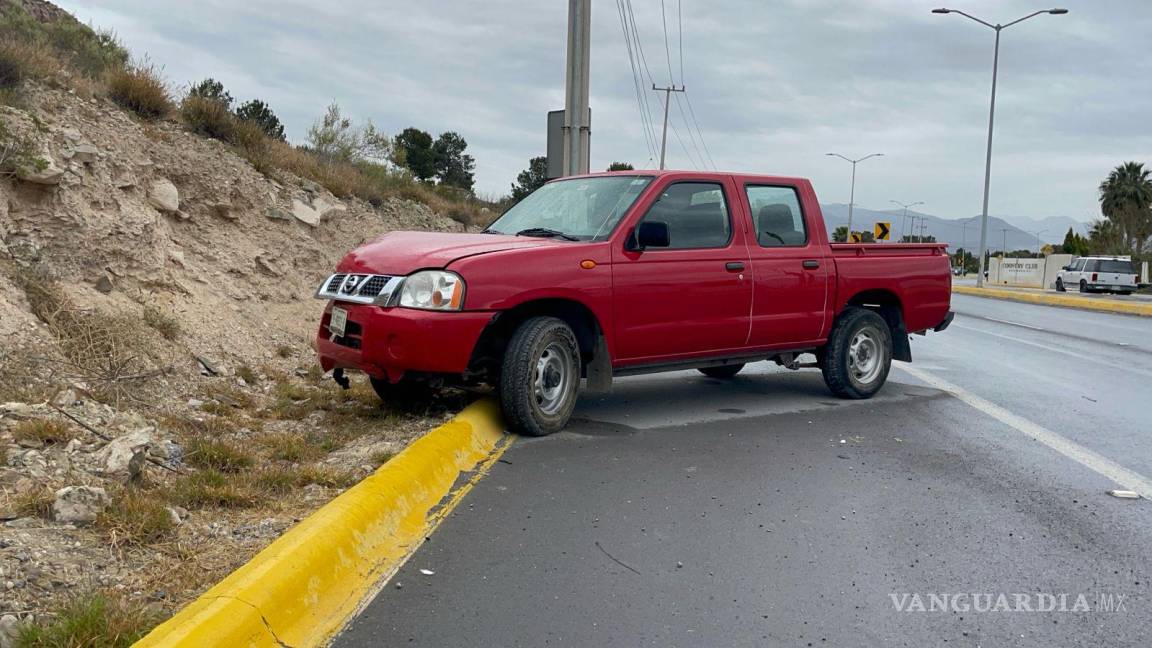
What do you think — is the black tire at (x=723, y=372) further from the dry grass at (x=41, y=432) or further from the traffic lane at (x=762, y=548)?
the dry grass at (x=41, y=432)

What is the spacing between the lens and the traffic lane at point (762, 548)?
3600 mm

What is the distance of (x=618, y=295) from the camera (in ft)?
22.5

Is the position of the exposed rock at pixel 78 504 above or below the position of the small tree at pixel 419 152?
below

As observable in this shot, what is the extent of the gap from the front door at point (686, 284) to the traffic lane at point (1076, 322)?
34.1 feet

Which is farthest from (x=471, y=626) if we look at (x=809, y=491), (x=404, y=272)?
(x=404, y=272)

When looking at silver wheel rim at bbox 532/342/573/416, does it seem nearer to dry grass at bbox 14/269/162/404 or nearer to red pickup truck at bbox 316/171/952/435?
red pickup truck at bbox 316/171/952/435

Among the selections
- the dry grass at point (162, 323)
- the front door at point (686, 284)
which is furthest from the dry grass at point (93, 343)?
the front door at point (686, 284)

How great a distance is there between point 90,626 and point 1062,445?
6.39 metres

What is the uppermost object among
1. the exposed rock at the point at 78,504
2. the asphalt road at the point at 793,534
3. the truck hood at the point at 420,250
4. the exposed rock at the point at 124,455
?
the truck hood at the point at 420,250

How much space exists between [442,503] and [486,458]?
1.02m

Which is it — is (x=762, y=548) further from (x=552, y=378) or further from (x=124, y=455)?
(x=124, y=455)

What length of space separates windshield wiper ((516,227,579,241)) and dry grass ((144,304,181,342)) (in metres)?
2.92

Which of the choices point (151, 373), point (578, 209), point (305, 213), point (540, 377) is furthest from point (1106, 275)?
point (151, 373)

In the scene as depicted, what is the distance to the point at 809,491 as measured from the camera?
18.1 feet
